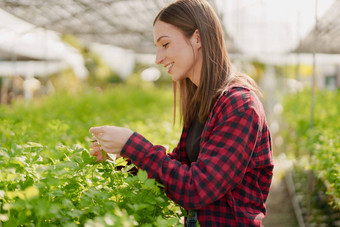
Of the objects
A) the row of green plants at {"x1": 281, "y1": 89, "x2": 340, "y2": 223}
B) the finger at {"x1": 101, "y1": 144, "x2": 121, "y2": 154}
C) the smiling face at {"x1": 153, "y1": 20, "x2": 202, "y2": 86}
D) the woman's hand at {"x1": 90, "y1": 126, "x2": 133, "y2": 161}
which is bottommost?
the row of green plants at {"x1": 281, "y1": 89, "x2": 340, "y2": 223}

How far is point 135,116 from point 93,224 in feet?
13.0

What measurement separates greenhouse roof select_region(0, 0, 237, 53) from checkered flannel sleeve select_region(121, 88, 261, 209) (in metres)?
3.54

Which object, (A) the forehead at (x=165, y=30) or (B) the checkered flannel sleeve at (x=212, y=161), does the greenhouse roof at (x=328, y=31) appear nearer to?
(A) the forehead at (x=165, y=30)

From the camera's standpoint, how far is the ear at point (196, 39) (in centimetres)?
154

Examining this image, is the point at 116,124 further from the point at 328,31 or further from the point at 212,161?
the point at 328,31

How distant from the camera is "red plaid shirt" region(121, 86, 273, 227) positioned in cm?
129

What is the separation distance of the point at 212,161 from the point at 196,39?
50 cm

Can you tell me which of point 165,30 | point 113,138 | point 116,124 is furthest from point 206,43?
point 116,124

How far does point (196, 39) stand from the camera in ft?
5.08

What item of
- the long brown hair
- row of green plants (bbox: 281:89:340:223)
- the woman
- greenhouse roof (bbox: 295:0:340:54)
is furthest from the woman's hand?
greenhouse roof (bbox: 295:0:340:54)

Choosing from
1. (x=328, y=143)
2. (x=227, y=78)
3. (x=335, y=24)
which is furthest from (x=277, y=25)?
(x=227, y=78)

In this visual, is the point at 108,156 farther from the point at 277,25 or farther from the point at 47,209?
the point at 277,25

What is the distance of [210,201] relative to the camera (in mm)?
1312

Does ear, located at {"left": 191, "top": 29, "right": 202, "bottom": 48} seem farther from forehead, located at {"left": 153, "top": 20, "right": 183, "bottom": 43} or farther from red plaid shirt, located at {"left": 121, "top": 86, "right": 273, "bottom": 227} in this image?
red plaid shirt, located at {"left": 121, "top": 86, "right": 273, "bottom": 227}
